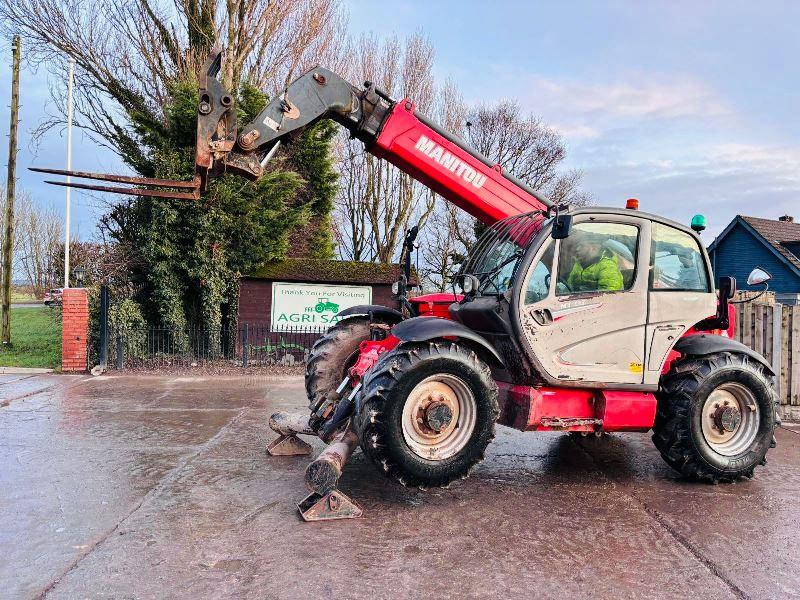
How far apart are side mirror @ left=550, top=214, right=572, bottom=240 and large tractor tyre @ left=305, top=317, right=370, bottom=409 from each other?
2.68 meters

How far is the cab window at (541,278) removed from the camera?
4.76m

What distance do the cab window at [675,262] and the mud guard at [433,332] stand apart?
5.13 feet

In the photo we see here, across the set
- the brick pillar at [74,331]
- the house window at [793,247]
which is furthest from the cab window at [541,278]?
the house window at [793,247]

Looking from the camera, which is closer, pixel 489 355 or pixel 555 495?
pixel 555 495

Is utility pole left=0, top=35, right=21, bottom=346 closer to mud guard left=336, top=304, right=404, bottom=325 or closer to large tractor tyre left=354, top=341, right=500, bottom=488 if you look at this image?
mud guard left=336, top=304, right=404, bottom=325

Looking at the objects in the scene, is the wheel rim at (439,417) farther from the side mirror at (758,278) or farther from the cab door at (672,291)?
the side mirror at (758,278)

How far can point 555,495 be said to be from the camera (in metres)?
4.65

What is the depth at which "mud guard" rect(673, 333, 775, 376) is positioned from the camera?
A: 16.3 ft

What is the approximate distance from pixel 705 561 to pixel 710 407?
1.79m

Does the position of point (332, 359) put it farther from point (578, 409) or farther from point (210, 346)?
point (210, 346)

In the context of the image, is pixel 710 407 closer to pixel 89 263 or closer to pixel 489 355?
pixel 489 355

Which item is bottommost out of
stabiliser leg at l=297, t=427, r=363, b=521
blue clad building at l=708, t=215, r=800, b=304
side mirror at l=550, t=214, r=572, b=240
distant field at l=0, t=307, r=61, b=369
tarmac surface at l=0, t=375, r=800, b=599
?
distant field at l=0, t=307, r=61, b=369

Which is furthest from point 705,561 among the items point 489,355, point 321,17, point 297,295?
point 321,17

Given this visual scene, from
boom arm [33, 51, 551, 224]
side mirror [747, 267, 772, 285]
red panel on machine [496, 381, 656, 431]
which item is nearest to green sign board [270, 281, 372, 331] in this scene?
boom arm [33, 51, 551, 224]
